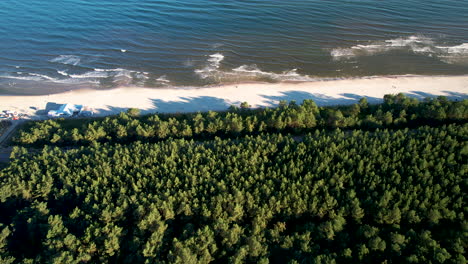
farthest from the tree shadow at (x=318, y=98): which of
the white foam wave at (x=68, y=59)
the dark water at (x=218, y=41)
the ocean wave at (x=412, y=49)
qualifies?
the white foam wave at (x=68, y=59)

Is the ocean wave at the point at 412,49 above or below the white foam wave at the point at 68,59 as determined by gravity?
above

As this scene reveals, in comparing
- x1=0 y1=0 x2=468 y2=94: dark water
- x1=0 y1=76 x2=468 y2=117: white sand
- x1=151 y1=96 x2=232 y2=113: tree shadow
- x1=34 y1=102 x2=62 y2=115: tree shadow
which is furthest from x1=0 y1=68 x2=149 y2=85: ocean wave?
x1=151 y1=96 x2=232 y2=113: tree shadow

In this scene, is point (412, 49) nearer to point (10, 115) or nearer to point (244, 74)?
point (244, 74)

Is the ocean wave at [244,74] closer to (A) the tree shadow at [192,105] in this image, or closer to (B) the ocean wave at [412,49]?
(A) the tree shadow at [192,105]

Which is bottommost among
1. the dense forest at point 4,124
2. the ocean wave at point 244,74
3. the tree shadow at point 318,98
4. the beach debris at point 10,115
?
the dense forest at point 4,124

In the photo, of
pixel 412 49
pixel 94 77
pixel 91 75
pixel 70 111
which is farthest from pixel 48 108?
pixel 412 49

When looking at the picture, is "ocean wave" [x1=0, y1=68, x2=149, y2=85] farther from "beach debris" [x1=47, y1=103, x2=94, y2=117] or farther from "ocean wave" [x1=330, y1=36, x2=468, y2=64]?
"ocean wave" [x1=330, y1=36, x2=468, y2=64]
